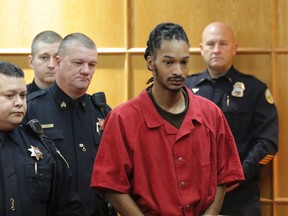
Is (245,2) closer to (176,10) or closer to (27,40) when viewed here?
(176,10)

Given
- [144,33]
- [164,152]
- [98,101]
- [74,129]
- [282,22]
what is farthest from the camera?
[144,33]

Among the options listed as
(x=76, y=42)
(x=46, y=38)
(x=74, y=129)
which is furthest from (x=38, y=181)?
(x=46, y=38)

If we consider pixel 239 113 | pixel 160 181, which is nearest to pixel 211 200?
pixel 160 181

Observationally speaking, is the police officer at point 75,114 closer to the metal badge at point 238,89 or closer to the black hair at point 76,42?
the black hair at point 76,42

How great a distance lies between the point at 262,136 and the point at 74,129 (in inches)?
57.9

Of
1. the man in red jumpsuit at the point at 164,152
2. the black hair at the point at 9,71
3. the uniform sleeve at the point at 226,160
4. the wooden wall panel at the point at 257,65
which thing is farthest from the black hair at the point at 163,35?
the wooden wall panel at the point at 257,65

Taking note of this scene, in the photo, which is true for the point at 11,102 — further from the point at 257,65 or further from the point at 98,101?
the point at 257,65

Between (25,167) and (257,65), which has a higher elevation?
(257,65)

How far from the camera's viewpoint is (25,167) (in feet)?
8.60

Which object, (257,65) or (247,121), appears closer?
(247,121)

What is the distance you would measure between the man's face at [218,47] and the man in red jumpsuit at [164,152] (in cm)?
158

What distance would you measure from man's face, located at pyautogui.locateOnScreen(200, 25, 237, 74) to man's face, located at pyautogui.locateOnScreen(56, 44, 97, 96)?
3.62 ft

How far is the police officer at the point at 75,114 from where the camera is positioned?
3160mm

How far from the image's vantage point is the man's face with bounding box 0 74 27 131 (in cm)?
264
